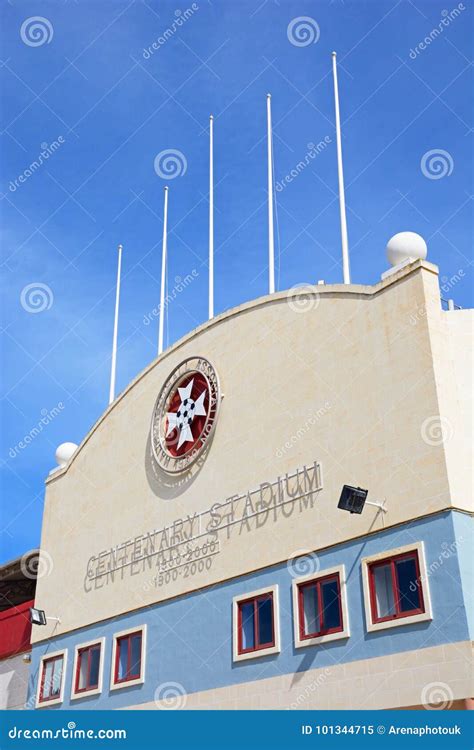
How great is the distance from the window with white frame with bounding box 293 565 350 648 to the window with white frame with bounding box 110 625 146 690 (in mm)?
6473

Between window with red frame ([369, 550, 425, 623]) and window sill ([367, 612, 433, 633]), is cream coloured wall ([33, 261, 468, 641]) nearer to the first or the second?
window with red frame ([369, 550, 425, 623])

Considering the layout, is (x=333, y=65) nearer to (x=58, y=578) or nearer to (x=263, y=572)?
(x=263, y=572)

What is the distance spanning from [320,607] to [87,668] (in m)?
10.5

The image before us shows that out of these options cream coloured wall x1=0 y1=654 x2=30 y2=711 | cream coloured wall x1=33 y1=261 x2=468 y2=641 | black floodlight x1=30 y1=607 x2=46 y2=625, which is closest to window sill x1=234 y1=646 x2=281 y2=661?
cream coloured wall x1=33 y1=261 x2=468 y2=641

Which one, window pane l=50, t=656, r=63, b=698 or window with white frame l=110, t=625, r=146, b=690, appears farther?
window pane l=50, t=656, r=63, b=698

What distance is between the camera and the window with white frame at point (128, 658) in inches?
998

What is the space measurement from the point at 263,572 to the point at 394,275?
817 cm

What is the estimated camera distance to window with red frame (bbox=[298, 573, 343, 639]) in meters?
20.1

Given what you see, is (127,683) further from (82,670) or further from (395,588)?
(395,588)

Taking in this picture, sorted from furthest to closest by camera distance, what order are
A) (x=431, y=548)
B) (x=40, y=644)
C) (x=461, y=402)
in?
(x=40, y=644) < (x=461, y=402) < (x=431, y=548)

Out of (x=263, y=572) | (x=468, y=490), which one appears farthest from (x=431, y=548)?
(x=263, y=572)

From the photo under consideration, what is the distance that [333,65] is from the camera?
90.2ft

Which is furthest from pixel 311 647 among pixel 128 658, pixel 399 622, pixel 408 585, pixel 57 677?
pixel 57 677

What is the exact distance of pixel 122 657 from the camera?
26.4 m
